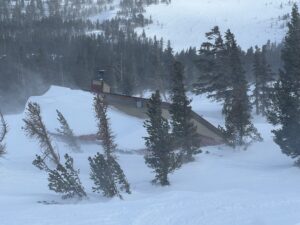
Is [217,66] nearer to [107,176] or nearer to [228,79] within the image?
[228,79]

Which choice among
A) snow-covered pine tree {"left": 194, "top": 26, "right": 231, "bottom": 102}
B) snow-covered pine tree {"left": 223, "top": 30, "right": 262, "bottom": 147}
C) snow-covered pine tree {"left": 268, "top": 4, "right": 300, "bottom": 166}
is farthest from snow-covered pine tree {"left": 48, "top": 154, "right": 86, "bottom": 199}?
snow-covered pine tree {"left": 194, "top": 26, "right": 231, "bottom": 102}

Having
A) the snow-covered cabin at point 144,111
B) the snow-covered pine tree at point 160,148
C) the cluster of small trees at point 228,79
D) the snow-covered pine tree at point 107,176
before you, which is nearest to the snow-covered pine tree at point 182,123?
the cluster of small trees at point 228,79

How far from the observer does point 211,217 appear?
15.6m

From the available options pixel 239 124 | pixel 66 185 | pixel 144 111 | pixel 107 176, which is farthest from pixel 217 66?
pixel 66 185

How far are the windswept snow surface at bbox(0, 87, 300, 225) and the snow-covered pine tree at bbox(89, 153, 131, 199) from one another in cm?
64

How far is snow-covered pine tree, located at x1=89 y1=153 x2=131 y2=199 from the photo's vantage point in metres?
22.6

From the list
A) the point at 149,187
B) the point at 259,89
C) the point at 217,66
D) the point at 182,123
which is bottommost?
the point at 259,89

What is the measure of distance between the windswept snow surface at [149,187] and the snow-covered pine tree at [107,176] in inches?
25.3

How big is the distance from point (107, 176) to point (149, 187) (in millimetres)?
4653

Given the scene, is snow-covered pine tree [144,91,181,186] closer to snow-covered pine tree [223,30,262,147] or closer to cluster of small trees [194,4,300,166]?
cluster of small trees [194,4,300,166]

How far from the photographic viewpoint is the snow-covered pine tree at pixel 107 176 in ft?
74.2

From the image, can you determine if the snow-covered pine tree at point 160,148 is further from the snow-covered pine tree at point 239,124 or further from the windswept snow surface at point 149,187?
the snow-covered pine tree at point 239,124

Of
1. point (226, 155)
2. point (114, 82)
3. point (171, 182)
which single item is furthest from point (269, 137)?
point (114, 82)

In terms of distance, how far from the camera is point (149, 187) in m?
26.8
